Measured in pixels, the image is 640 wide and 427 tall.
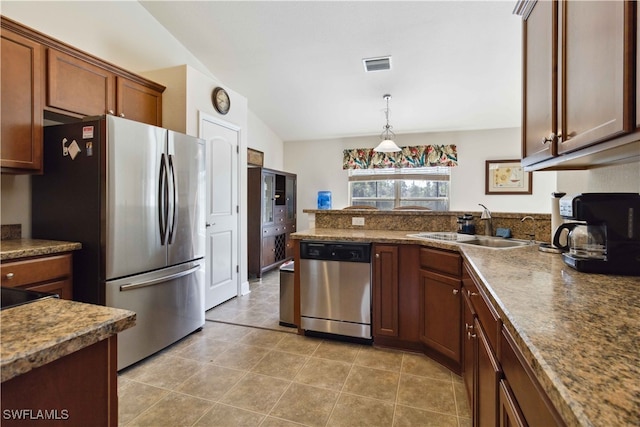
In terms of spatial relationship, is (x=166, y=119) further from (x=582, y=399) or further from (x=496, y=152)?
(x=496, y=152)

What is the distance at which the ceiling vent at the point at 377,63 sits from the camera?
347 cm

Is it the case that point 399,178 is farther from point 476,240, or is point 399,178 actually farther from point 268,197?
point 476,240

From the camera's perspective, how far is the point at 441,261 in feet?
6.71

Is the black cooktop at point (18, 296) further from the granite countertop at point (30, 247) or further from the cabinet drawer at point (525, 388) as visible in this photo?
the cabinet drawer at point (525, 388)

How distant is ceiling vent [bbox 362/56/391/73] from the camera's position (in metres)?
3.47

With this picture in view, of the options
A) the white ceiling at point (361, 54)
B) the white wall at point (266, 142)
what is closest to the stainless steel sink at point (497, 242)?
the white ceiling at point (361, 54)

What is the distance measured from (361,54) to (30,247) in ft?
10.9

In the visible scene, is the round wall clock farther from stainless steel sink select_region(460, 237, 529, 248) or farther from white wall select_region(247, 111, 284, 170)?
stainless steel sink select_region(460, 237, 529, 248)

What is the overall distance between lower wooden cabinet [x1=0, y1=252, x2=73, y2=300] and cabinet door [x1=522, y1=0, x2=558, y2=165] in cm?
272

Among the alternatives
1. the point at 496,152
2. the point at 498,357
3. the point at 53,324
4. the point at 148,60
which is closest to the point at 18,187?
the point at 148,60

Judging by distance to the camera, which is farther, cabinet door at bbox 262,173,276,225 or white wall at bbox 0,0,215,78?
cabinet door at bbox 262,173,276,225

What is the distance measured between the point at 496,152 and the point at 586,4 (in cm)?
472

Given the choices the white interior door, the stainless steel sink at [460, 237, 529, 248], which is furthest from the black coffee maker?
the white interior door

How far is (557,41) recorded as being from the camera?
1.26 meters
